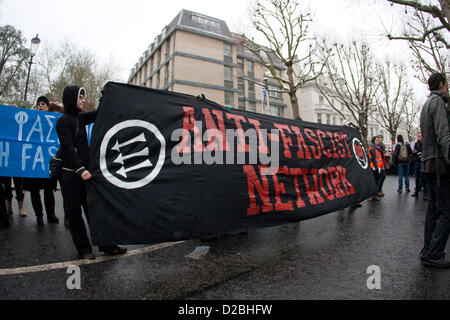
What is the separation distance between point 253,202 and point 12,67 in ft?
90.7

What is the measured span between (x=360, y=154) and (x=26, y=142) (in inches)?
259

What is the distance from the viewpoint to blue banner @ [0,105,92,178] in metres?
4.29

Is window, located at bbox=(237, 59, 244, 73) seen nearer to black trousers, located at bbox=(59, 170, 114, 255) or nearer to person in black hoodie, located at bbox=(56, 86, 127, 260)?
person in black hoodie, located at bbox=(56, 86, 127, 260)

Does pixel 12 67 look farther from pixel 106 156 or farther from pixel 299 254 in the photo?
pixel 299 254

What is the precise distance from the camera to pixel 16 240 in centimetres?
346

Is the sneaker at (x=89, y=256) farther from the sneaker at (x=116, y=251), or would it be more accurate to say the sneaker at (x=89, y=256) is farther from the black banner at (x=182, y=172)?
the black banner at (x=182, y=172)

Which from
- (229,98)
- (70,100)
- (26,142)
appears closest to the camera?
(70,100)

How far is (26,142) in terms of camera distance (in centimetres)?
450

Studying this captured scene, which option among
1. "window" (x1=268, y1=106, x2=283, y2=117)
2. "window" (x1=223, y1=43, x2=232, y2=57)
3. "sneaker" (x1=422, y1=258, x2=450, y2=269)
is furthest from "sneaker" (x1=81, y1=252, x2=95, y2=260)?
"window" (x1=268, y1=106, x2=283, y2=117)

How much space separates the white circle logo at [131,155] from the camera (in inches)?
96.9

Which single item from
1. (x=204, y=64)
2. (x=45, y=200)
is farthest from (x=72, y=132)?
(x=204, y=64)

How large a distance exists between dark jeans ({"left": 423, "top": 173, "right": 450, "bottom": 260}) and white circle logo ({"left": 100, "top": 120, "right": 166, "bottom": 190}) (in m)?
2.98

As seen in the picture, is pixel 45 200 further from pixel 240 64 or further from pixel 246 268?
pixel 240 64
